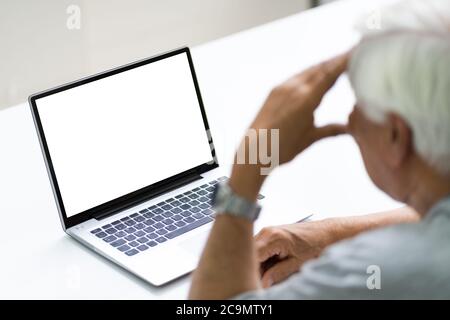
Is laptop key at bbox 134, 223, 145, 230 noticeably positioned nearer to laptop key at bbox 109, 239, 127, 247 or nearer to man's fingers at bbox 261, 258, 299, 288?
laptop key at bbox 109, 239, 127, 247

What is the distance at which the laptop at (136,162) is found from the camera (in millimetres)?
1449

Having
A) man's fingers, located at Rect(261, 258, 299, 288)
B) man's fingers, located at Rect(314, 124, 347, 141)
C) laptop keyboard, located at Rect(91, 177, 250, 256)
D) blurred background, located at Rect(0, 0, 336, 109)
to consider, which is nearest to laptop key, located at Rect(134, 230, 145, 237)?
laptop keyboard, located at Rect(91, 177, 250, 256)

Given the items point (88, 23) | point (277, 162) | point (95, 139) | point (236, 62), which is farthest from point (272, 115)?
point (88, 23)

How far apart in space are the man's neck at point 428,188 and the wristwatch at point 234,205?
9.1 inches

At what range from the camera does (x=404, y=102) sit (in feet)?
3.37

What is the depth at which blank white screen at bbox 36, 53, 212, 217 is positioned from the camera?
149cm

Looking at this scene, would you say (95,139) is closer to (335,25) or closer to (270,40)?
(270,40)

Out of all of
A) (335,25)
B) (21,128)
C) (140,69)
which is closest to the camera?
(140,69)

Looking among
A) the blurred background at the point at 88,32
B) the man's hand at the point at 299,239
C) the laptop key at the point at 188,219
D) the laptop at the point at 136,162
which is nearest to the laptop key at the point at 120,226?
the laptop at the point at 136,162

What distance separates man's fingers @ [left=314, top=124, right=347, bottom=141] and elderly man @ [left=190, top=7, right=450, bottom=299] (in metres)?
0.10

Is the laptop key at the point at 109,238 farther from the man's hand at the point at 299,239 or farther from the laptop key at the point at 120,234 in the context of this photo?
the man's hand at the point at 299,239

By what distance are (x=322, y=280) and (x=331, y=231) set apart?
411 mm

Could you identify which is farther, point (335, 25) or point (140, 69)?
point (335, 25)

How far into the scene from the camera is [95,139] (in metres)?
1.53
